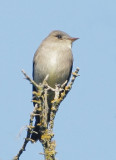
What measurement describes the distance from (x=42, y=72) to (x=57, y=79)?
31 centimetres

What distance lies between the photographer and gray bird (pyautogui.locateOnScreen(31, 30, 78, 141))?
7.55 meters

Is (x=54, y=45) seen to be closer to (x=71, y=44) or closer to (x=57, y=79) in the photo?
(x=71, y=44)

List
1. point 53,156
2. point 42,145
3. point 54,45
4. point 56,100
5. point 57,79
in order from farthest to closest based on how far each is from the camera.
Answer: point 54,45 < point 57,79 < point 56,100 < point 42,145 < point 53,156

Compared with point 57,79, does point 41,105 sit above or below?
above

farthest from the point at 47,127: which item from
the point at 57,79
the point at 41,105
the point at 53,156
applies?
the point at 57,79

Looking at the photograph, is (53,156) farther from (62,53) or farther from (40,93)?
(62,53)

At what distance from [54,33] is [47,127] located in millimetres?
4827

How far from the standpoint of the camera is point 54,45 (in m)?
Result: 8.19

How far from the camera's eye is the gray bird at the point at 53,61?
24.8 ft

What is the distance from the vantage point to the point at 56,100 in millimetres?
4355

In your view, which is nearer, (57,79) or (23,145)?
(23,145)

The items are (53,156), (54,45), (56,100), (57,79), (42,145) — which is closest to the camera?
(53,156)

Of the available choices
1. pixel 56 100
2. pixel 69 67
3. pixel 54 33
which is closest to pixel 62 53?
pixel 69 67

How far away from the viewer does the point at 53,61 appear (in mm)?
7676
